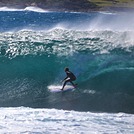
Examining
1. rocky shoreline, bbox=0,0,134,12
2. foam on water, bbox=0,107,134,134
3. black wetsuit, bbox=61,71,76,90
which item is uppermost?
rocky shoreline, bbox=0,0,134,12

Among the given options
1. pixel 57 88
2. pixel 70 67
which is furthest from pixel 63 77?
pixel 70 67

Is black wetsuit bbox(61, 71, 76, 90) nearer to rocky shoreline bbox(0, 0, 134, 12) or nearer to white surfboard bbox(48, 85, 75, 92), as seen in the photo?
white surfboard bbox(48, 85, 75, 92)

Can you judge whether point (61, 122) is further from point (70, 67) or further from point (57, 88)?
point (70, 67)

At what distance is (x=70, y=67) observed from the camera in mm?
24859

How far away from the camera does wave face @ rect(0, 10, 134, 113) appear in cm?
1959

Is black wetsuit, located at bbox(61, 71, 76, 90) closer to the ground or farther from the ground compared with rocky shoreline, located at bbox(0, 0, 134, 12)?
closer to the ground

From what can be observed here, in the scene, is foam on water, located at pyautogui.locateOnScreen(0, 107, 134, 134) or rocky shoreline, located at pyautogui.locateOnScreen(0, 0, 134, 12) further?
rocky shoreline, located at pyautogui.locateOnScreen(0, 0, 134, 12)

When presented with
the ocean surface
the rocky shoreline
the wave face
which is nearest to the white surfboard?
the ocean surface

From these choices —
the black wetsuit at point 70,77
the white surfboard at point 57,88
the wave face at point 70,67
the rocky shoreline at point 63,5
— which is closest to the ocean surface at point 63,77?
the wave face at point 70,67

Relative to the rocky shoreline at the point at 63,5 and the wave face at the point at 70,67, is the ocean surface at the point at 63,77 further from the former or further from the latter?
the rocky shoreline at the point at 63,5

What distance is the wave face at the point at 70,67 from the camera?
771 inches

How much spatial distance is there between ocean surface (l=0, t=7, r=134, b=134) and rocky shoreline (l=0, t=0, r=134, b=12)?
39227 mm

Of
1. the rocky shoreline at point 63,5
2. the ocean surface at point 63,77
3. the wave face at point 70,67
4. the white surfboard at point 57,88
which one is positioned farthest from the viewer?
the rocky shoreline at point 63,5

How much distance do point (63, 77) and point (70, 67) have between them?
1.98 m
